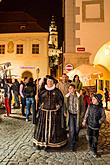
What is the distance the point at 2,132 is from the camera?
412 inches

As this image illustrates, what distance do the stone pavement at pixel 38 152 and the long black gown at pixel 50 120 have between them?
0.25 metres

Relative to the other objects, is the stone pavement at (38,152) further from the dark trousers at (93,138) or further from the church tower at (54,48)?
the church tower at (54,48)

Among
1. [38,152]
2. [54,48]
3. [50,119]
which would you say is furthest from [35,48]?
[38,152]

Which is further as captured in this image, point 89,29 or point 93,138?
point 89,29

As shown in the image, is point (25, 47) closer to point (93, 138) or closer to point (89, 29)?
point (89, 29)

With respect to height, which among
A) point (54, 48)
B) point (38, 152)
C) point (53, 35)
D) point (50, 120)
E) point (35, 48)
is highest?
point (53, 35)

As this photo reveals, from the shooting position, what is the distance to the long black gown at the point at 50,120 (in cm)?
829

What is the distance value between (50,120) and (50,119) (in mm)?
26

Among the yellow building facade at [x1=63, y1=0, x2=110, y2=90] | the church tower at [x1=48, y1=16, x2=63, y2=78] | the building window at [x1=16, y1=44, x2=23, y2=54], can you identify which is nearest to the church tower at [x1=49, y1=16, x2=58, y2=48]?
the church tower at [x1=48, y1=16, x2=63, y2=78]

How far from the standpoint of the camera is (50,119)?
8.33 meters

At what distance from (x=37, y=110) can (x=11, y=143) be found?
47.4 inches

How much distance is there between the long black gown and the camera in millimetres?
8289

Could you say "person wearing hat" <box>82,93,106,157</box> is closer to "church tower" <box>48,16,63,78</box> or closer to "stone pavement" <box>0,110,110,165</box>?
"stone pavement" <box>0,110,110,165</box>

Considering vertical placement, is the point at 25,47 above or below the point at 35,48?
above
